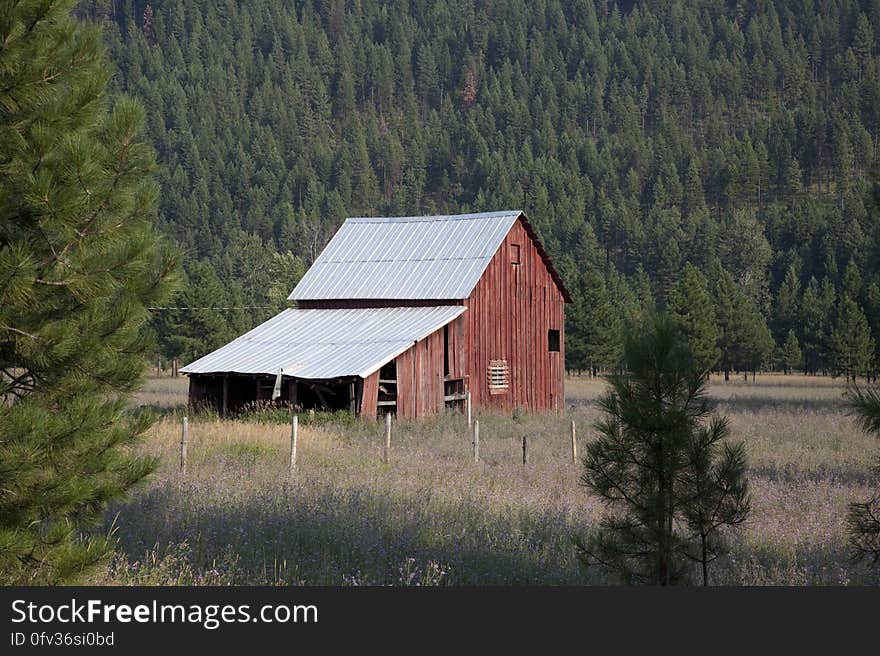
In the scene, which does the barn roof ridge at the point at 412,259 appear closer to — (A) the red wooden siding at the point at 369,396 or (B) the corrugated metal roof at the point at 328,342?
(B) the corrugated metal roof at the point at 328,342

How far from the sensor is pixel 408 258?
3544cm

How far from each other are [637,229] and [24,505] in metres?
129

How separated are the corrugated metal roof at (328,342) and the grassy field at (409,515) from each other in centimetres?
554

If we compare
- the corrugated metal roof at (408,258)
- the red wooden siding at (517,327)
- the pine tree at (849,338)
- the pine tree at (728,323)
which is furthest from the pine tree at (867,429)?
the pine tree at (728,323)

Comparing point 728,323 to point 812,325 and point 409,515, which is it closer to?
point 812,325

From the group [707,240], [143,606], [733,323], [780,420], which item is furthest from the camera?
[707,240]

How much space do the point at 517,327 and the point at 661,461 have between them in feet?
85.2

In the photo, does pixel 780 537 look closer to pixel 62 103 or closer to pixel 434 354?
pixel 62 103

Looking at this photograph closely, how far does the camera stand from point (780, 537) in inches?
480

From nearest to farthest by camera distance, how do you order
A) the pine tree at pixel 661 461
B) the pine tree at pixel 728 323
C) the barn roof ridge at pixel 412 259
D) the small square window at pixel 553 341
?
the pine tree at pixel 661 461, the barn roof ridge at pixel 412 259, the small square window at pixel 553 341, the pine tree at pixel 728 323

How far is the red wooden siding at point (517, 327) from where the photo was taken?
1270 inches

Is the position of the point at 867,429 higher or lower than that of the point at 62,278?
lower

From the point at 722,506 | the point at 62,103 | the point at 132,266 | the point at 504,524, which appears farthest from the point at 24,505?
the point at 504,524

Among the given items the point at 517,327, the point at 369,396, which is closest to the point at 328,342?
the point at 369,396
